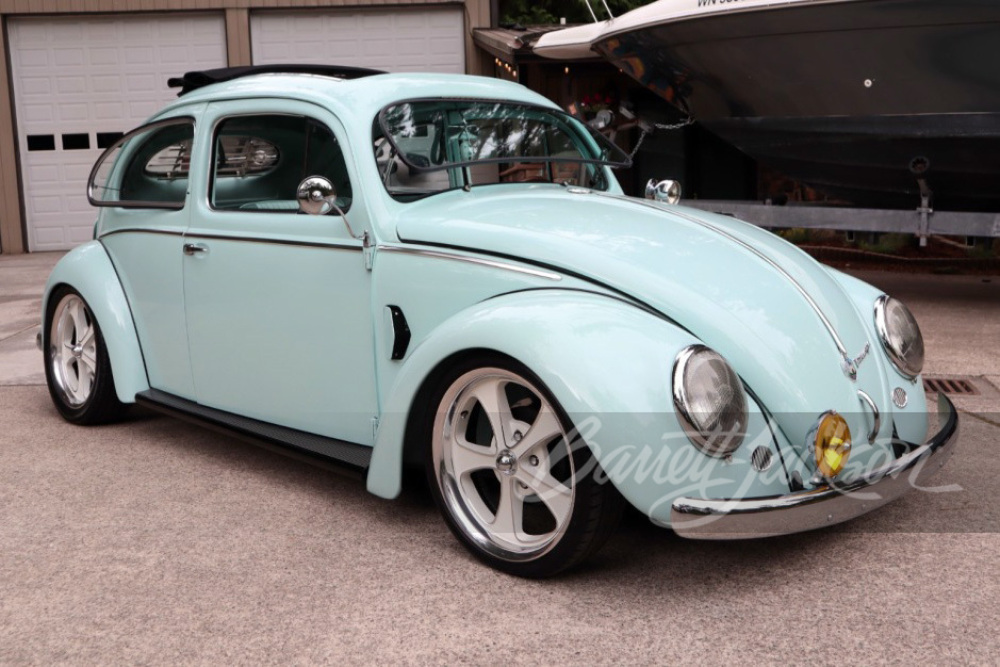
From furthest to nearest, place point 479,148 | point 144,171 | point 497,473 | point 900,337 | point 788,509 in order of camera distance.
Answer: point 144,171
point 479,148
point 900,337
point 497,473
point 788,509

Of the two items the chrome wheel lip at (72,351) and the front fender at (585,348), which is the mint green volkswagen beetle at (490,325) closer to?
the front fender at (585,348)

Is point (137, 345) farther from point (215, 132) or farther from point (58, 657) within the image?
point (58, 657)

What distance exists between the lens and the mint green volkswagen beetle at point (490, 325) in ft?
8.77

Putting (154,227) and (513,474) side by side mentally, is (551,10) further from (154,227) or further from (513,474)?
(513,474)

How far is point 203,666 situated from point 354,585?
0.54 metres

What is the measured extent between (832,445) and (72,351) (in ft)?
11.0

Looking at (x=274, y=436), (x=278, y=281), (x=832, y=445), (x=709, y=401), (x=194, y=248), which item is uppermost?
(x=194, y=248)

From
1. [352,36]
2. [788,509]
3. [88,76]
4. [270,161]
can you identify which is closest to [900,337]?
[788,509]

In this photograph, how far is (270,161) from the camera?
415cm

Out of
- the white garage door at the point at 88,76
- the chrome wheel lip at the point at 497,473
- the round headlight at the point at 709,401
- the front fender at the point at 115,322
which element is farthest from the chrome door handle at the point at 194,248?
the white garage door at the point at 88,76

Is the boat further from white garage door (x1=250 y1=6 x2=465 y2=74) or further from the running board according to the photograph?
the running board

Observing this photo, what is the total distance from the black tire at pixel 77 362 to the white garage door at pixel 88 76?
26.9 ft

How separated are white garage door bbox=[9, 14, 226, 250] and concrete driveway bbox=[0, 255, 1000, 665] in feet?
30.6

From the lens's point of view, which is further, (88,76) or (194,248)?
(88,76)
